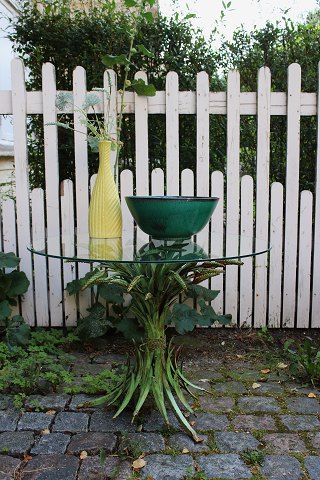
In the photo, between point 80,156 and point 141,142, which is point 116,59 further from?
point 80,156

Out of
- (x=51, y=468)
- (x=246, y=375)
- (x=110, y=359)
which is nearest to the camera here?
(x=51, y=468)

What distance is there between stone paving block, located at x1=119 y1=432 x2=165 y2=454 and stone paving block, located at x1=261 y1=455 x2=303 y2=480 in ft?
1.48

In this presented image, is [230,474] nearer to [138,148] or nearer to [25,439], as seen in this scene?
[25,439]

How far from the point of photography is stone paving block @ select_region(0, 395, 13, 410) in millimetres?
2804

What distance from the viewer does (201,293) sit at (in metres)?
3.74

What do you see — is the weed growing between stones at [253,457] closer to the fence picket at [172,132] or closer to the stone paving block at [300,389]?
the stone paving block at [300,389]

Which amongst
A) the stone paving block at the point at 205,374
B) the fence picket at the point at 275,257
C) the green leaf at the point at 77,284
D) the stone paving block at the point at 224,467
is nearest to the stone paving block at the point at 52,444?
the stone paving block at the point at 224,467

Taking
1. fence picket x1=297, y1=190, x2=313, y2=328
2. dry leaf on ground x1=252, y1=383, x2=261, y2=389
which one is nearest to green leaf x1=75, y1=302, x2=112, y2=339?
dry leaf on ground x1=252, y1=383, x2=261, y2=389

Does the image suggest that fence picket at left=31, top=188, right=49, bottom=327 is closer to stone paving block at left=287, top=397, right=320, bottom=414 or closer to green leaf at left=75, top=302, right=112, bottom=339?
green leaf at left=75, top=302, right=112, bottom=339

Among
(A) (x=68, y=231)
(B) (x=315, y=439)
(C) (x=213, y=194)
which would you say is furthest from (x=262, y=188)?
(B) (x=315, y=439)

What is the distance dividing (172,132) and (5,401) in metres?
2.00

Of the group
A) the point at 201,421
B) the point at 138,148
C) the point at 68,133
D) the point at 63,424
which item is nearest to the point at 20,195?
the point at 68,133

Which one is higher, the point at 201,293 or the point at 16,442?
the point at 201,293

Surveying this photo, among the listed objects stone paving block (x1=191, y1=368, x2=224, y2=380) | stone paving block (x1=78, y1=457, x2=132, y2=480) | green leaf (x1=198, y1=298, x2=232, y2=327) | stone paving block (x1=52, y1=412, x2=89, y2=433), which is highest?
green leaf (x1=198, y1=298, x2=232, y2=327)
